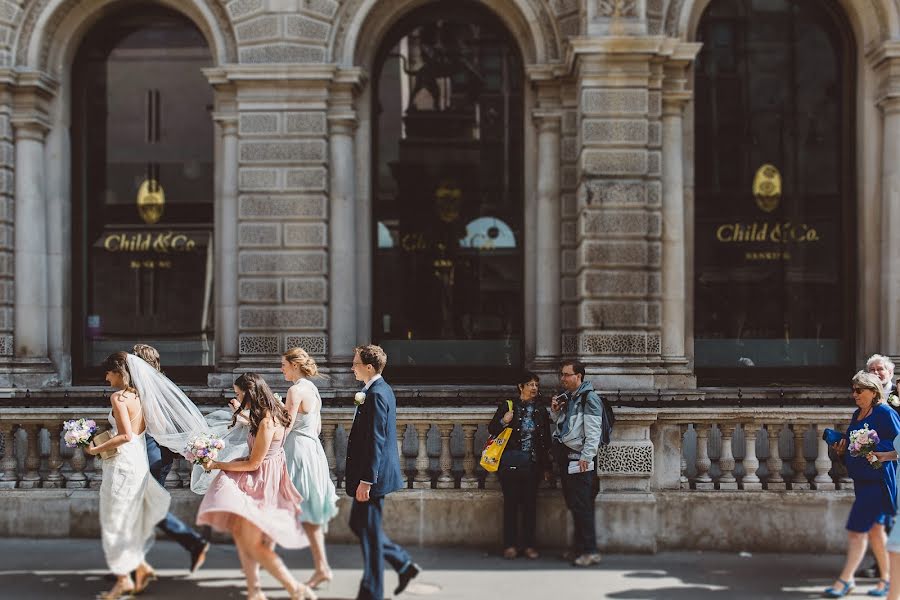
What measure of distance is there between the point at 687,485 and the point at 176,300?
7.89 meters

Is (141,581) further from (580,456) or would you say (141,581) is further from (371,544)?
(580,456)

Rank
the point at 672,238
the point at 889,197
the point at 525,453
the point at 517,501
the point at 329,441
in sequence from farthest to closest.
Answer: the point at 889,197 → the point at 672,238 → the point at 329,441 → the point at 517,501 → the point at 525,453

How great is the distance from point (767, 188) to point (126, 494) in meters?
9.96

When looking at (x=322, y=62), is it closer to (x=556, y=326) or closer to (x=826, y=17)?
(x=556, y=326)

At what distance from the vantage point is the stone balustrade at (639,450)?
9820 millimetres

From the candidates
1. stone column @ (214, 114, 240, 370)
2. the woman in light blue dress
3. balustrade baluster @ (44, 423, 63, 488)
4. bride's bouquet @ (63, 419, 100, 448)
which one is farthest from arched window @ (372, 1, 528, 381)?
bride's bouquet @ (63, 419, 100, 448)

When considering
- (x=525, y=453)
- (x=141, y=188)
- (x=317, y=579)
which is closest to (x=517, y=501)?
(x=525, y=453)

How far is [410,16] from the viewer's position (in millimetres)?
13750

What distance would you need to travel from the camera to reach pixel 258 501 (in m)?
7.71

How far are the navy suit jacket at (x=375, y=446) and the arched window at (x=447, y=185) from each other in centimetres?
591

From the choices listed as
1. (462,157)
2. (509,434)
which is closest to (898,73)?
(462,157)

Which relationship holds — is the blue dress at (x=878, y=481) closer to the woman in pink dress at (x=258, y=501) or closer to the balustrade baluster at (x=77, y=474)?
the woman in pink dress at (x=258, y=501)

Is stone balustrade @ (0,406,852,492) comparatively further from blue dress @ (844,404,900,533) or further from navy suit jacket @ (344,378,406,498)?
navy suit jacket @ (344,378,406,498)

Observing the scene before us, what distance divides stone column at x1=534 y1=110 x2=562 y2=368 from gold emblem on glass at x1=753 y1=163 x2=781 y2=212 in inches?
119
